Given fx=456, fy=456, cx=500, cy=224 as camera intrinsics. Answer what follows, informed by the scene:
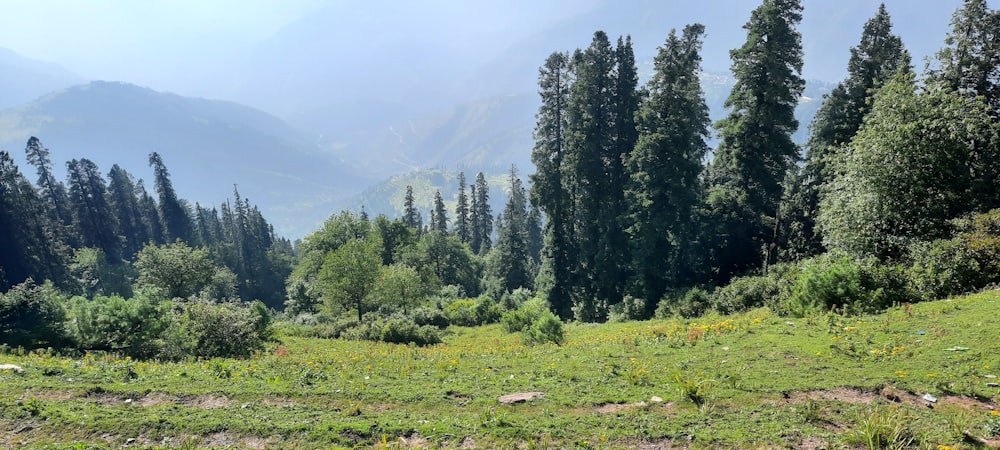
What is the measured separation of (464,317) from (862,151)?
31326 mm

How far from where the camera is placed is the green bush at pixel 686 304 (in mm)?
27000

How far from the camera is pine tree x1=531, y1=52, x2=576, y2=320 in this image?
43469 mm

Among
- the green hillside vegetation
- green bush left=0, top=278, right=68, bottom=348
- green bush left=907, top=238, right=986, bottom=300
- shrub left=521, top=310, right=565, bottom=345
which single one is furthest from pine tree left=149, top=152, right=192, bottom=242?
Answer: green bush left=907, top=238, right=986, bottom=300

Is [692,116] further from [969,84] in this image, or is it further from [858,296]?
[858,296]

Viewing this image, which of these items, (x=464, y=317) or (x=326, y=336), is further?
(x=464, y=317)

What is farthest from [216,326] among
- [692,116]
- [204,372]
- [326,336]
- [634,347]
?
[692,116]

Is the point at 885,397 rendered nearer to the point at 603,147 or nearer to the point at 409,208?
the point at 603,147

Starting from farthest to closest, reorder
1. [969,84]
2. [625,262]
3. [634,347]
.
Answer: [625,262]
[969,84]
[634,347]

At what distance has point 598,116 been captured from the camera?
40438 mm

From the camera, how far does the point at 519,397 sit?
34.6ft

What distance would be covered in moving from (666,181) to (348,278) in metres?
27.3

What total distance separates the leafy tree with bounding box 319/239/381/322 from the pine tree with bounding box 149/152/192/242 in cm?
7633

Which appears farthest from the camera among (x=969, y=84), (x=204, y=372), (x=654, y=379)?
(x=969, y=84)

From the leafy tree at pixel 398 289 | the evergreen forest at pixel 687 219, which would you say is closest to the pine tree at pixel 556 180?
the evergreen forest at pixel 687 219
